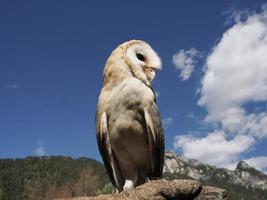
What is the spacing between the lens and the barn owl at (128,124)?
7996 millimetres

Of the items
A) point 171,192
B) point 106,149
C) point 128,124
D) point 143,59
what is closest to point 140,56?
point 143,59

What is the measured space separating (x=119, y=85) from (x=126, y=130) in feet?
2.40

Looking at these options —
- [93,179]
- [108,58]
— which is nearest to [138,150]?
[108,58]

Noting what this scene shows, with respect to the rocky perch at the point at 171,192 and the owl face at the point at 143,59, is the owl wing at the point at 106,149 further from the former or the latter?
the rocky perch at the point at 171,192

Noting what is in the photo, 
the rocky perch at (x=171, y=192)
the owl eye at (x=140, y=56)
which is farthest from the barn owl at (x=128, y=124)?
the rocky perch at (x=171, y=192)

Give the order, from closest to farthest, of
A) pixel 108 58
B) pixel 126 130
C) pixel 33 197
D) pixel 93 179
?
1. pixel 126 130
2. pixel 108 58
3. pixel 93 179
4. pixel 33 197

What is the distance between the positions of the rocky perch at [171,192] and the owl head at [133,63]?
1.89 meters

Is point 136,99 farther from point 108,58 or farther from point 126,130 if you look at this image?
point 108,58

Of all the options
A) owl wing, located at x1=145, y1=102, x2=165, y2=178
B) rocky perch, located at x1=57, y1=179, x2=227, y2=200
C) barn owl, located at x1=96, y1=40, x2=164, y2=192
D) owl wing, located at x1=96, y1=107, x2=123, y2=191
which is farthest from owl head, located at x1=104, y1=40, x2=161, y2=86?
rocky perch, located at x1=57, y1=179, x2=227, y2=200

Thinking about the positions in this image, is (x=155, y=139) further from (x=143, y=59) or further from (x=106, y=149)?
(x=143, y=59)

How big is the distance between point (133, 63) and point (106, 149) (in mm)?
1477

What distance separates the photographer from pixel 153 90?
8.40m

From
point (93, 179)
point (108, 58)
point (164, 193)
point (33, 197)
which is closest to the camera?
point (164, 193)

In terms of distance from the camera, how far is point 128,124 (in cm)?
796
